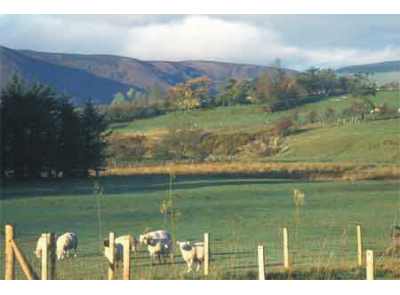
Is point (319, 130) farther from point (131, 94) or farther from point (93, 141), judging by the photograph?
point (93, 141)

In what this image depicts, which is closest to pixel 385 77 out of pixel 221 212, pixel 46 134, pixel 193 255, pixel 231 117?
pixel 231 117

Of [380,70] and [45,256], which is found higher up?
[380,70]

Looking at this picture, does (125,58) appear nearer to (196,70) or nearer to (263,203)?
(196,70)

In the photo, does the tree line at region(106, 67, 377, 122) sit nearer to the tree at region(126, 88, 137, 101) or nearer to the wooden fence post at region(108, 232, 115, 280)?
the tree at region(126, 88, 137, 101)

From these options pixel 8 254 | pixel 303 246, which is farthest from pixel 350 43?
pixel 8 254

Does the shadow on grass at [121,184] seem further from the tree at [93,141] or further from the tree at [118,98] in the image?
the tree at [118,98]

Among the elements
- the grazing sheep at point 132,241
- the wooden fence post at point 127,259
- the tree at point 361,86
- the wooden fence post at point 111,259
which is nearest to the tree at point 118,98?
the grazing sheep at point 132,241
